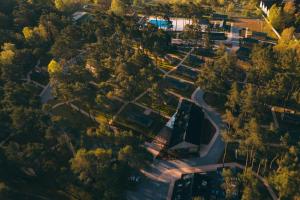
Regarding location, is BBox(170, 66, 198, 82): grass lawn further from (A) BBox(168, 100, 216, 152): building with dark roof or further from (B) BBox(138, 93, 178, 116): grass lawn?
(A) BBox(168, 100, 216, 152): building with dark roof

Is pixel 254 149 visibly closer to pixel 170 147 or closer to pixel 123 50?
pixel 170 147

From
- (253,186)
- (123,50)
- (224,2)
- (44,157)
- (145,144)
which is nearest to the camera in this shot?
→ (253,186)

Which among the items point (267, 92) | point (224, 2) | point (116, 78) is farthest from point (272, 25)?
point (116, 78)

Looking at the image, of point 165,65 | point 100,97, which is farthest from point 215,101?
point 100,97

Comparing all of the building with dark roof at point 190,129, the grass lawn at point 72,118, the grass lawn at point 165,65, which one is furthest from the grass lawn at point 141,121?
the grass lawn at point 165,65

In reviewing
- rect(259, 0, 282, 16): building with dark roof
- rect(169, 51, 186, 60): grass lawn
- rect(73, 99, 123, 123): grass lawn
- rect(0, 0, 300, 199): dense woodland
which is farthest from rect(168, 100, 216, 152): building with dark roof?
rect(259, 0, 282, 16): building with dark roof
